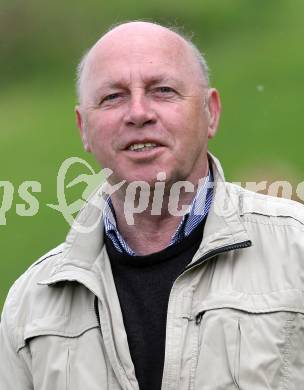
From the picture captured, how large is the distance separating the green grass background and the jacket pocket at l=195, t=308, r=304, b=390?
13.3 feet

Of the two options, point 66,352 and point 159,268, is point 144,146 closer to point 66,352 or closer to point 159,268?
point 159,268

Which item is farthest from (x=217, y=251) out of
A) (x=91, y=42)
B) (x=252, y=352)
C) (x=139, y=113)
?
(x=91, y=42)

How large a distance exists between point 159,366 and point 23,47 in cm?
594

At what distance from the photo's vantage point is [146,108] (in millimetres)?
2695

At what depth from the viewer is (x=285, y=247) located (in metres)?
2.57

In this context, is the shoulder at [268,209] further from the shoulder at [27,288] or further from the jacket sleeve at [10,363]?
the jacket sleeve at [10,363]

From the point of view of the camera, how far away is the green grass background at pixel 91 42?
6.89 m

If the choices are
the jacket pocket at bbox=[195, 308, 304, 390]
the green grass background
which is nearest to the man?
the jacket pocket at bbox=[195, 308, 304, 390]

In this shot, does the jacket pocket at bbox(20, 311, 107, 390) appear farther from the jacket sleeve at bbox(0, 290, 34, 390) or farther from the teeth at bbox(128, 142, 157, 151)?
the teeth at bbox(128, 142, 157, 151)

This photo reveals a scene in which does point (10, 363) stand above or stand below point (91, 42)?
below

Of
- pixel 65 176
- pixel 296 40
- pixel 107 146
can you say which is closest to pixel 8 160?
pixel 65 176

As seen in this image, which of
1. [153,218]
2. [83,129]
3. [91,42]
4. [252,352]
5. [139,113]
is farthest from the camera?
[91,42]

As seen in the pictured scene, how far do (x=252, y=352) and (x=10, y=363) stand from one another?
72 cm

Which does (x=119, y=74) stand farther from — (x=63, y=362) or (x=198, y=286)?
(x=63, y=362)
